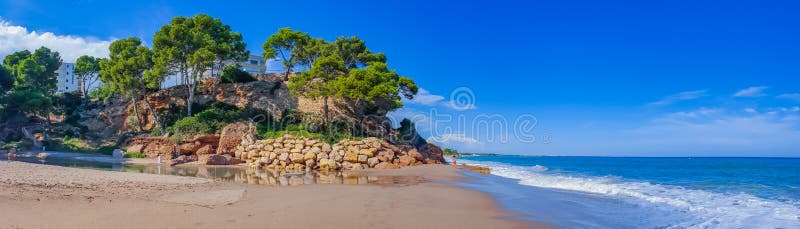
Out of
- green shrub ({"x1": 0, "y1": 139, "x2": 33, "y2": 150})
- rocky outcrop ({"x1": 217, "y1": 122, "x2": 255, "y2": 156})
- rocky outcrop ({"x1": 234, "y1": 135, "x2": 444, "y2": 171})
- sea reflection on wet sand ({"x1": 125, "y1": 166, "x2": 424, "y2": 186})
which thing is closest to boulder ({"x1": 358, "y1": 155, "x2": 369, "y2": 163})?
rocky outcrop ({"x1": 234, "y1": 135, "x2": 444, "y2": 171})

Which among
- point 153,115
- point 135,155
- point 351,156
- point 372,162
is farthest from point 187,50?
point 372,162

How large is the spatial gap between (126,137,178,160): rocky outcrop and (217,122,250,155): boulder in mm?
3530

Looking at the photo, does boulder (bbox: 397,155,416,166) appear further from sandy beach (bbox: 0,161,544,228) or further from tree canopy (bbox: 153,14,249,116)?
tree canopy (bbox: 153,14,249,116)

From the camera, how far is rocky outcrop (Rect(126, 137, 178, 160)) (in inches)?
1029

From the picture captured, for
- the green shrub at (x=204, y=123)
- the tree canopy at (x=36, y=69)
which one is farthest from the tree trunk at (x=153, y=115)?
the tree canopy at (x=36, y=69)

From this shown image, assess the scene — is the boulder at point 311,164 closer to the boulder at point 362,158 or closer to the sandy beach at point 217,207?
the boulder at point 362,158

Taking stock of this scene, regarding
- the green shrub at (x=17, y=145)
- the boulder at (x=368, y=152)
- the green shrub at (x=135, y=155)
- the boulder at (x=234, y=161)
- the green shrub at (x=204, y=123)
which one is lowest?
the boulder at (x=234, y=161)

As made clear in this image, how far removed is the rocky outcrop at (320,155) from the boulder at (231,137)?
31.0 inches

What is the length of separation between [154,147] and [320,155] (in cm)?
1311

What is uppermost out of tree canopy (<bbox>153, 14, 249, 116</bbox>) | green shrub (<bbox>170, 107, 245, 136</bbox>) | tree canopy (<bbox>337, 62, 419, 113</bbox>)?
tree canopy (<bbox>153, 14, 249, 116</bbox>)

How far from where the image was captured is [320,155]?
22344mm

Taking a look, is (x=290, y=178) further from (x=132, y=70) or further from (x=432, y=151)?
(x=132, y=70)

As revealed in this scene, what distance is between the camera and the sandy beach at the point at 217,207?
20.2 feet

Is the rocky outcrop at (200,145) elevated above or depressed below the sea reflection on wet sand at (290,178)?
above
